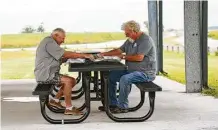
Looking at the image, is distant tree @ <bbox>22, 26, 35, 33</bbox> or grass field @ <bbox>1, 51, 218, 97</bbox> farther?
distant tree @ <bbox>22, 26, 35, 33</bbox>

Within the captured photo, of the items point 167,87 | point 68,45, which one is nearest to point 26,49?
point 68,45

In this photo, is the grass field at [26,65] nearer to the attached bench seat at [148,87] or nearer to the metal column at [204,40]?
the metal column at [204,40]

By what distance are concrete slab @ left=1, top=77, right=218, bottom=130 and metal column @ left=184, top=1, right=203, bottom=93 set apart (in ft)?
0.97

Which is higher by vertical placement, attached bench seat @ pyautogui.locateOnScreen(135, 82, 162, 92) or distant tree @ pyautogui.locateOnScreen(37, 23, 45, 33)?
distant tree @ pyautogui.locateOnScreen(37, 23, 45, 33)

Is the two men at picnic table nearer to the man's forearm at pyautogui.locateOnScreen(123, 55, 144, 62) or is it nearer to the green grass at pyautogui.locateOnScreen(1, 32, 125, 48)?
the man's forearm at pyautogui.locateOnScreen(123, 55, 144, 62)

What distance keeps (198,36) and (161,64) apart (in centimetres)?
466

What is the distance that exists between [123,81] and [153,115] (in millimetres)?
614

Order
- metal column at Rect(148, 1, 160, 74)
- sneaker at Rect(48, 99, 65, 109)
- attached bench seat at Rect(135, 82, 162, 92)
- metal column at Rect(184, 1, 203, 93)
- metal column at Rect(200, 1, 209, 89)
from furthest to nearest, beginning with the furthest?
metal column at Rect(148, 1, 160, 74) → metal column at Rect(200, 1, 209, 89) → metal column at Rect(184, 1, 203, 93) → sneaker at Rect(48, 99, 65, 109) → attached bench seat at Rect(135, 82, 162, 92)

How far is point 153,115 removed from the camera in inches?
254

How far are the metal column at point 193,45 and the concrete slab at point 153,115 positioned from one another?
296 millimetres

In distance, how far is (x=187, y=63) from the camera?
8820 mm

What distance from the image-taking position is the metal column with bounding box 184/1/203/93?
8703 millimetres

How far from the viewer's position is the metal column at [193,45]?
8703 millimetres

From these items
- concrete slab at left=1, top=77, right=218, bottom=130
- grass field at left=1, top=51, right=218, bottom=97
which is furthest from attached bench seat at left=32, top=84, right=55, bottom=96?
grass field at left=1, top=51, right=218, bottom=97
